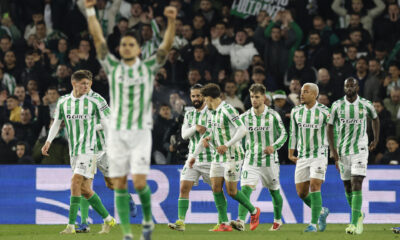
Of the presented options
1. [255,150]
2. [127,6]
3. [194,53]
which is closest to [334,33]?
[194,53]

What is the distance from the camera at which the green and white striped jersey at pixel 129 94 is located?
936 centimetres

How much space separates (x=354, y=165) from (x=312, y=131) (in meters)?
0.84

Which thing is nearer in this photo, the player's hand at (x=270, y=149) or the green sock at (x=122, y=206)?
the green sock at (x=122, y=206)

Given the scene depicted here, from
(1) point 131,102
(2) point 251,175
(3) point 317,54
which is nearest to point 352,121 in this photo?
(2) point 251,175

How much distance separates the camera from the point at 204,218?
15172 millimetres

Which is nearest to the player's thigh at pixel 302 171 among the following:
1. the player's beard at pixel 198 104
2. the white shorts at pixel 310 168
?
the white shorts at pixel 310 168

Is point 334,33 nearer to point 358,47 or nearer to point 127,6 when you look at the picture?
point 358,47

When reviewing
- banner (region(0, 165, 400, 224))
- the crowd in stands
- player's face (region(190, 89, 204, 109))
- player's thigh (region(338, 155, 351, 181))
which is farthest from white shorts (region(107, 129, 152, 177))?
the crowd in stands

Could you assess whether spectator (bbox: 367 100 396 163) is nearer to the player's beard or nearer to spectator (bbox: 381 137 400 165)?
spectator (bbox: 381 137 400 165)

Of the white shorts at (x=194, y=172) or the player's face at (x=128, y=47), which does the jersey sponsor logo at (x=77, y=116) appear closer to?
the white shorts at (x=194, y=172)

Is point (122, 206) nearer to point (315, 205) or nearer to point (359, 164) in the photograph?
point (315, 205)

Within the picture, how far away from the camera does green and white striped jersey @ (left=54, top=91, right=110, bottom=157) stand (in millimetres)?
12672

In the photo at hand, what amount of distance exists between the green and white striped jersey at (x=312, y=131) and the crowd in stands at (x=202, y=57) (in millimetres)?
2175

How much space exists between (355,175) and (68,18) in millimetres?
9231
